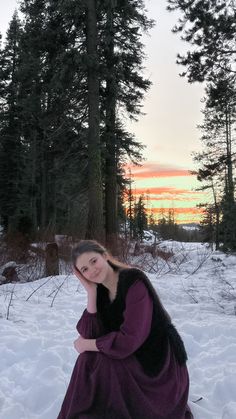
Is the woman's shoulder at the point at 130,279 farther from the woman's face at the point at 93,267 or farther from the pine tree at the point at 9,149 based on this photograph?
the pine tree at the point at 9,149

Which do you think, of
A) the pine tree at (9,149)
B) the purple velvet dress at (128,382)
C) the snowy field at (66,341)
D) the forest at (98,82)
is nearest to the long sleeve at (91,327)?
the purple velvet dress at (128,382)

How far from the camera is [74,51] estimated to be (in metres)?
13.7

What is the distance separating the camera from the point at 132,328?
9.59ft

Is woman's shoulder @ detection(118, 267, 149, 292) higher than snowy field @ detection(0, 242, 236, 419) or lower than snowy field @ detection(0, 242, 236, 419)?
higher

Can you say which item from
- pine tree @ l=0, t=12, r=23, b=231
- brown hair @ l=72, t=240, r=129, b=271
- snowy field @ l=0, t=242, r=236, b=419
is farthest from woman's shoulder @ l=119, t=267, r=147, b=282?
pine tree @ l=0, t=12, r=23, b=231

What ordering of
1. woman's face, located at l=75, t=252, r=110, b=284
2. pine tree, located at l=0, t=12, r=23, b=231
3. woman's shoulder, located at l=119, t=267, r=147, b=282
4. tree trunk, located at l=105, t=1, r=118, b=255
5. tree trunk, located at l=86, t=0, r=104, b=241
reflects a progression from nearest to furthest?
woman's shoulder, located at l=119, t=267, r=147, b=282, woman's face, located at l=75, t=252, r=110, b=284, tree trunk, located at l=86, t=0, r=104, b=241, tree trunk, located at l=105, t=1, r=118, b=255, pine tree, located at l=0, t=12, r=23, b=231

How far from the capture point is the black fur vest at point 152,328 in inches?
119

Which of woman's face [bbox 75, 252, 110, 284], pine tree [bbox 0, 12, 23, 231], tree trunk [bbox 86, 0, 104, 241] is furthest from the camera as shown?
pine tree [bbox 0, 12, 23, 231]

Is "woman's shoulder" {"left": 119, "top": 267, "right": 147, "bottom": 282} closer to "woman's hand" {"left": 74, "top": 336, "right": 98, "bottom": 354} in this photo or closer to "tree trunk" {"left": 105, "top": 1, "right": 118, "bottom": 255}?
"woman's hand" {"left": 74, "top": 336, "right": 98, "bottom": 354}

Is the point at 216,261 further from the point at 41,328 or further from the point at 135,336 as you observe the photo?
the point at 135,336

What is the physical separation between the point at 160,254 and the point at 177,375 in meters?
11.5

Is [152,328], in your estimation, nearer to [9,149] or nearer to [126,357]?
[126,357]

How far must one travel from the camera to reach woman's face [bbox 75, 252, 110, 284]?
3.15m

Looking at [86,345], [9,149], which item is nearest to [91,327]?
[86,345]
